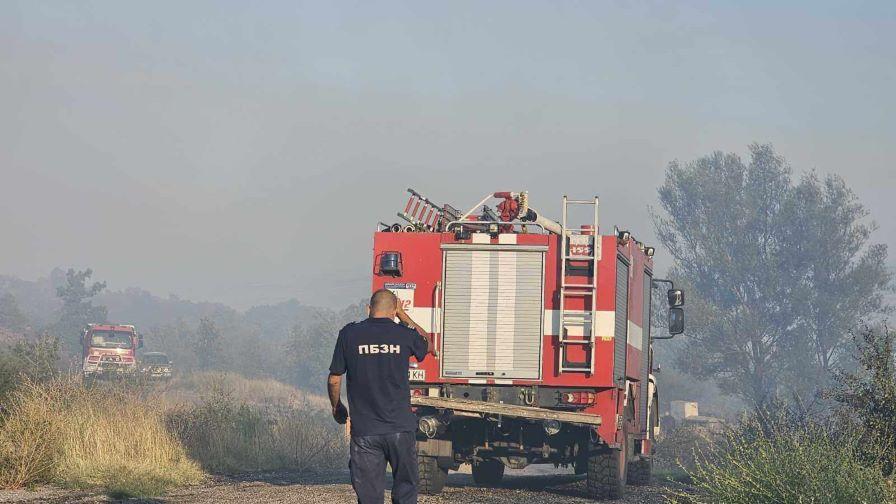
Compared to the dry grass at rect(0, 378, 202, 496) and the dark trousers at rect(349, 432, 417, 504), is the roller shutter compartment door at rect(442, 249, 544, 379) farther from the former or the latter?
the dark trousers at rect(349, 432, 417, 504)

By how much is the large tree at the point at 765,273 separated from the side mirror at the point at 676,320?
37325 mm

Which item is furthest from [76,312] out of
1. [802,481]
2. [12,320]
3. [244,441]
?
[802,481]

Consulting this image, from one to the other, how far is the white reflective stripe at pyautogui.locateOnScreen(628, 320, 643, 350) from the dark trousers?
7410 millimetres

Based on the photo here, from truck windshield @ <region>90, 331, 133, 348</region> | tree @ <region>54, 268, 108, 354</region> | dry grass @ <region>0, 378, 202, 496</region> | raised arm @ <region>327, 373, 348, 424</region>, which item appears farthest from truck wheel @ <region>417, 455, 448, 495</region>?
tree @ <region>54, 268, 108, 354</region>

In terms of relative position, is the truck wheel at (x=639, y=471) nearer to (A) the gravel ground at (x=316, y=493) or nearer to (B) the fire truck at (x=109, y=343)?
(A) the gravel ground at (x=316, y=493)

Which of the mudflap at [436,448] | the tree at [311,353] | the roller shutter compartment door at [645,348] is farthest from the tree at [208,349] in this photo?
the mudflap at [436,448]

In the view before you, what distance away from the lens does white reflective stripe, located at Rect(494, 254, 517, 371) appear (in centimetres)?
1432

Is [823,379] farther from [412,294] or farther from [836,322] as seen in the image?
[412,294]

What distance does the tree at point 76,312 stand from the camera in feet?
282

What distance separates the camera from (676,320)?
17.5 m

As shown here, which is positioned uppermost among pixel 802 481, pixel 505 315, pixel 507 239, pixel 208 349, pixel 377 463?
pixel 507 239

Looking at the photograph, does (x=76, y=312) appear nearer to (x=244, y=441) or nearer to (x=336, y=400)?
(x=244, y=441)

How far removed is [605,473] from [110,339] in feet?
120

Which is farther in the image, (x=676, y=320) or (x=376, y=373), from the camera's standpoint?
(x=676, y=320)
